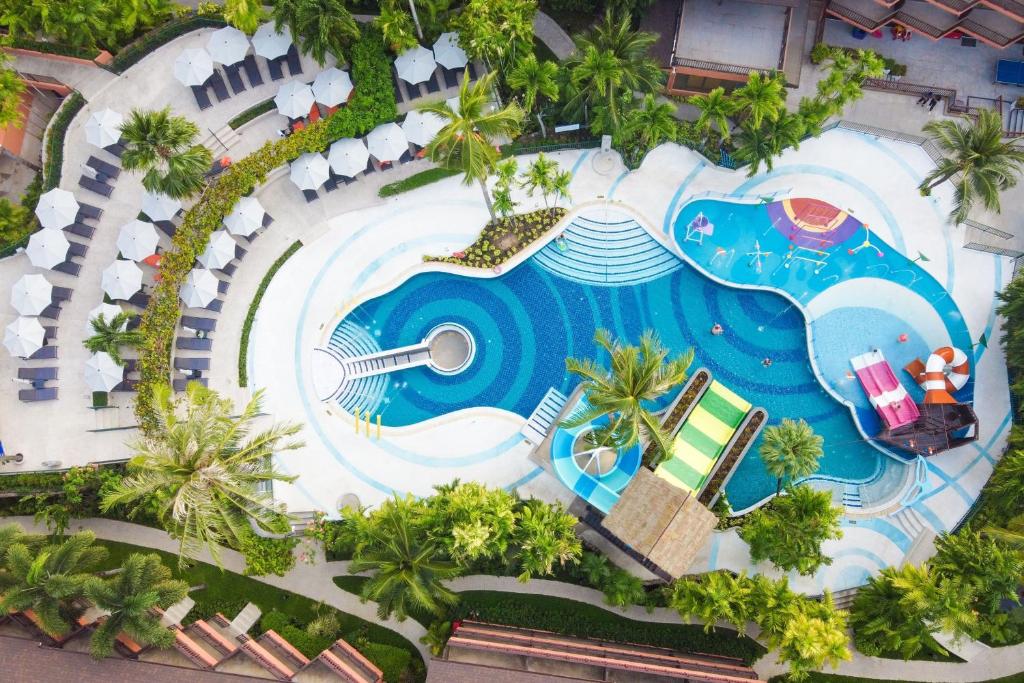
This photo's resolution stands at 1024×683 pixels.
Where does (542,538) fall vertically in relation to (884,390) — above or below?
below

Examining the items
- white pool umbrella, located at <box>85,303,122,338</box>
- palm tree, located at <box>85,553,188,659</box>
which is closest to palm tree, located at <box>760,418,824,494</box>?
palm tree, located at <box>85,553,188,659</box>

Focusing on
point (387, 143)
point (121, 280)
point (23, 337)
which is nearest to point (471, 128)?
point (387, 143)

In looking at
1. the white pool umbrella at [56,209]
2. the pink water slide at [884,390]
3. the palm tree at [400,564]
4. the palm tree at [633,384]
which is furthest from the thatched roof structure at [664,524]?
the white pool umbrella at [56,209]

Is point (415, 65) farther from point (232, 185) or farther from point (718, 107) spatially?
point (718, 107)

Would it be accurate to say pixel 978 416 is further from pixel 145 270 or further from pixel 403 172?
pixel 145 270

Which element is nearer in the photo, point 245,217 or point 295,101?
point 245,217

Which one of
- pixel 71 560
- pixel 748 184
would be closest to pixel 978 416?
pixel 748 184
